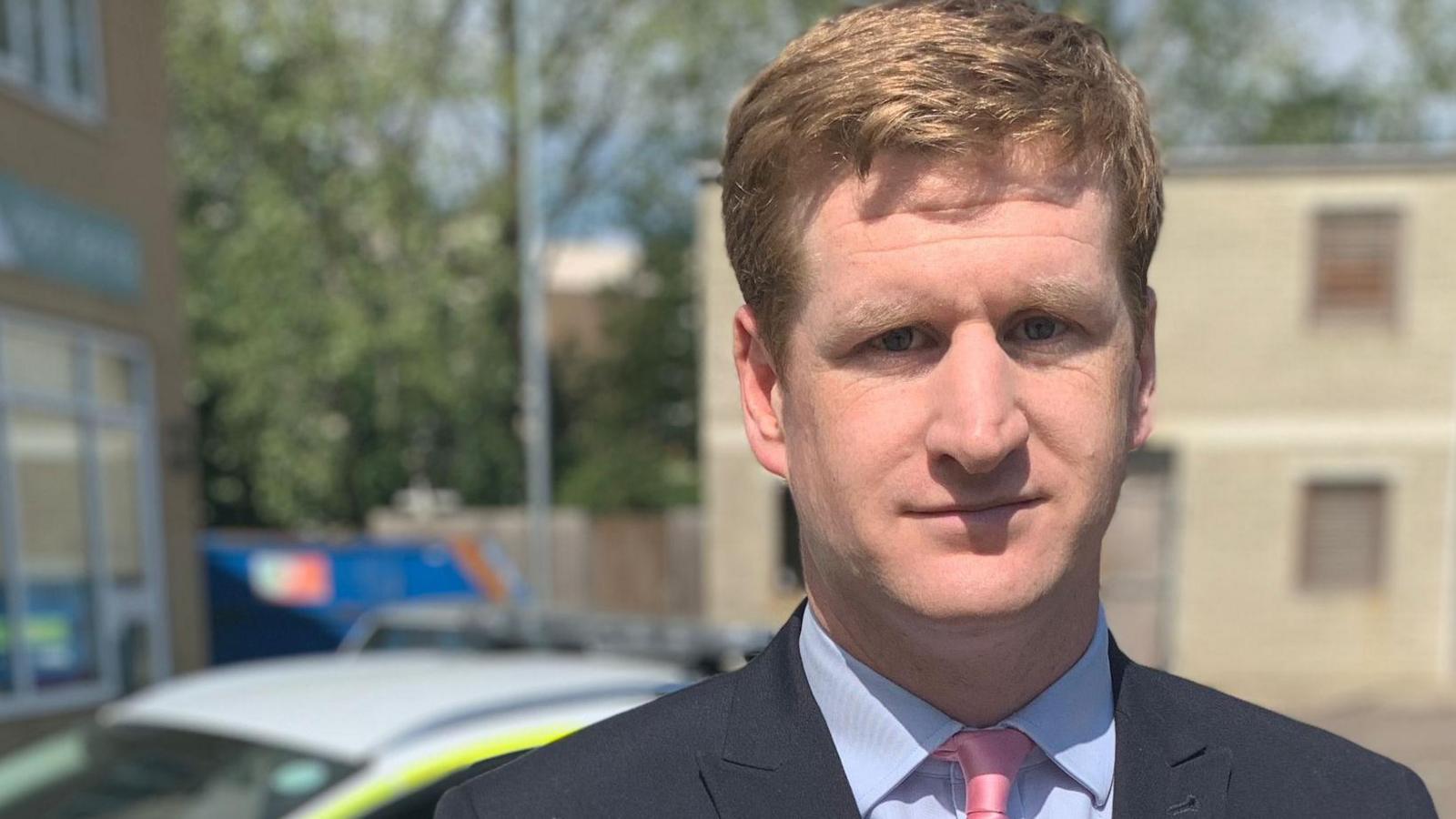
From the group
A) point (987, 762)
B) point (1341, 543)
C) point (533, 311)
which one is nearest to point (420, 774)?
point (987, 762)

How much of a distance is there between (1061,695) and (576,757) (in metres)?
0.50

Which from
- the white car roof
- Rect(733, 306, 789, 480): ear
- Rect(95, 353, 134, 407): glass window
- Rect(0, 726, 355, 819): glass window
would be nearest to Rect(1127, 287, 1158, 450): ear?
Rect(733, 306, 789, 480): ear

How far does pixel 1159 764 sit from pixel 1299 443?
16.3m

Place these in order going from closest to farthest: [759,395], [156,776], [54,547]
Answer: [759,395]
[156,776]
[54,547]

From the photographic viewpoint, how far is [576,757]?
1481 mm

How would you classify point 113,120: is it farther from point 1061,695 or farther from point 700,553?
point 1061,695

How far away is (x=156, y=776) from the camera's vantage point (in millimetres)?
3475

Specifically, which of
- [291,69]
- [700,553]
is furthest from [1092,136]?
[291,69]

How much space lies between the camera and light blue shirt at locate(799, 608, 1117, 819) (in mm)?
1408

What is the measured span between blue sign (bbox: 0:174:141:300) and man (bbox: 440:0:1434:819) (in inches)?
393

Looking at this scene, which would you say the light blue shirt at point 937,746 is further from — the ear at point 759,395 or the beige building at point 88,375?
the beige building at point 88,375

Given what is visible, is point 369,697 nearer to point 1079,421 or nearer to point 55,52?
point 1079,421

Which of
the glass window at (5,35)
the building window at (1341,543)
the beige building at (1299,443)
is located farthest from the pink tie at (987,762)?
the building window at (1341,543)

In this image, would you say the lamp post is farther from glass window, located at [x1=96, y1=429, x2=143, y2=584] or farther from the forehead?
the forehead
